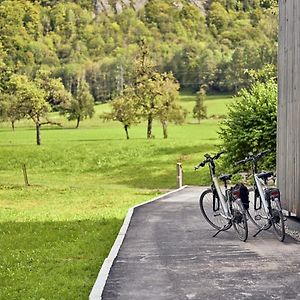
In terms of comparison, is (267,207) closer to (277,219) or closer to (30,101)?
(277,219)

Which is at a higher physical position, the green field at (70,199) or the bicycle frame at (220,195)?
the bicycle frame at (220,195)

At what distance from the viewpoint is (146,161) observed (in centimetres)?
3822

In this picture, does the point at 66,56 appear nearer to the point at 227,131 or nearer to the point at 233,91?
the point at 233,91

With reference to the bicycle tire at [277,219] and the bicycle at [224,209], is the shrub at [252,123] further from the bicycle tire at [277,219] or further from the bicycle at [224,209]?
the bicycle tire at [277,219]

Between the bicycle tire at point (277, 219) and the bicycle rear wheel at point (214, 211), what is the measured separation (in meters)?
0.90

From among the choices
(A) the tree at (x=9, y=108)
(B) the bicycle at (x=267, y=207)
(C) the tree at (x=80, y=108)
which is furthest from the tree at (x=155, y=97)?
(B) the bicycle at (x=267, y=207)

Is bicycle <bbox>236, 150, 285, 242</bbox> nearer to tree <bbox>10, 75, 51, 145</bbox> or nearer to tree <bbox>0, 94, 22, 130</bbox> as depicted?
tree <bbox>10, 75, 51, 145</bbox>

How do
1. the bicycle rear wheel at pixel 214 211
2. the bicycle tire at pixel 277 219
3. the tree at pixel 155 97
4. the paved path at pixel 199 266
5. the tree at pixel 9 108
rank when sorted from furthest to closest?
1. the tree at pixel 9 108
2. the tree at pixel 155 97
3. the bicycle rear wheel at pixel 214 211
4. the bicycle tire at pixel 277 219
5. the paved path at pixel 199 266

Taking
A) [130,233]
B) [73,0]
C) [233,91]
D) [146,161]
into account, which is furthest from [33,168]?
[73,0]

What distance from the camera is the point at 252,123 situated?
25.2 metres

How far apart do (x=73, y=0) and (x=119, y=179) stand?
137581 millimetres

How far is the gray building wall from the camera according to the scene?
1050 cm

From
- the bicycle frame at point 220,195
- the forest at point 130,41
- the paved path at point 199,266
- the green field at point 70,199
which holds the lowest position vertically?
the green field at point 70,199

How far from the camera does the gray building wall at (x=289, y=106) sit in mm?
10500
